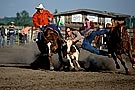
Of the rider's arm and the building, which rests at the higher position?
the rider's arm

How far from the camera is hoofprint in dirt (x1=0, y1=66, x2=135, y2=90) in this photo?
Result: 880 cm

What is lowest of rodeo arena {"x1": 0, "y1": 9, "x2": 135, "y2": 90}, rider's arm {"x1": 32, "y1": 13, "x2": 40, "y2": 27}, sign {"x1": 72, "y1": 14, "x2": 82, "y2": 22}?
rodeo arena {"x1": 0, "y1": 9, "x2": 135, "y2": 90}

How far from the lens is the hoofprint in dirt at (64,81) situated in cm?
880

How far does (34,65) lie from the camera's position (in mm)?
14273

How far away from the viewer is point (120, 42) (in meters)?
11.6

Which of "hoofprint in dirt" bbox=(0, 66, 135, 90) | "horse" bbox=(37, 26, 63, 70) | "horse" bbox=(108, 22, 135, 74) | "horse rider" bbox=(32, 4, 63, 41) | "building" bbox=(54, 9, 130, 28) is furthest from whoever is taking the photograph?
"building" bbox=(54, 9, 130, 28)

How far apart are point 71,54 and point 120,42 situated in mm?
1991

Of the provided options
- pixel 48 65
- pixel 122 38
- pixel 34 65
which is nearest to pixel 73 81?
pixel 122 38

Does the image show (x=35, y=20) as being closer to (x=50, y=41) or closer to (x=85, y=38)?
(x=50, y=41)

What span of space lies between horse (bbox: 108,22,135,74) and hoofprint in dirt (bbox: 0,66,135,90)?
780 millimetres

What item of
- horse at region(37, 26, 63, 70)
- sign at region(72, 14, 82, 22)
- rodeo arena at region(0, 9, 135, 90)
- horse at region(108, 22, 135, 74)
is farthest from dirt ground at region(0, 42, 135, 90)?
sign at region(72, 14, 82, 22)

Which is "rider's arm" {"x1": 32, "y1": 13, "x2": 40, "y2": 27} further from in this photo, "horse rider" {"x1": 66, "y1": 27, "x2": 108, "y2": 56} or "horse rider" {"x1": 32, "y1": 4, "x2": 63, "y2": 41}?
"horse rider" {"x1": 66, "y1": 27, "x2": 108, "y2": 56}

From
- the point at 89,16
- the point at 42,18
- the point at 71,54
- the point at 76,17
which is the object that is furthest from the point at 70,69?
the point at 76,17

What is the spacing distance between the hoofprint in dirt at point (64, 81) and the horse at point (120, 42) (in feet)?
2.56
